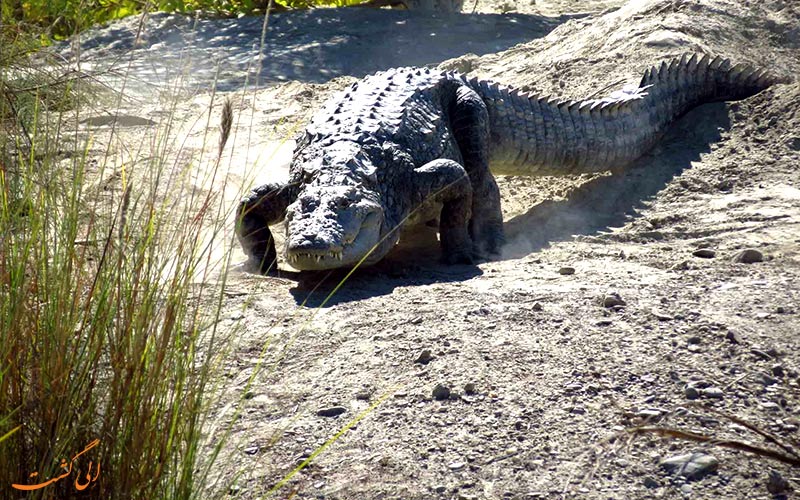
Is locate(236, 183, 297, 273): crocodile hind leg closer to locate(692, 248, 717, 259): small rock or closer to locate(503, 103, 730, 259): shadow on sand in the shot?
A: locate(503, 103, 730, 259): shadow on sand

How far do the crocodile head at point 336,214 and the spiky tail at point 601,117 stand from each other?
5.20 ft

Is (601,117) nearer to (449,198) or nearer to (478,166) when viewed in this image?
(478,166)

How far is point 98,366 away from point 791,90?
221 inches

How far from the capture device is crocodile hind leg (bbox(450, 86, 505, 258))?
586cm

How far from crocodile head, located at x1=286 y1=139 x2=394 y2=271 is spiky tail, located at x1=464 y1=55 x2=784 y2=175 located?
1.59 m

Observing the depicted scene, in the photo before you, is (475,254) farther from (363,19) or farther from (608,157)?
(363,19)

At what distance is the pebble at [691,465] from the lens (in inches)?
106

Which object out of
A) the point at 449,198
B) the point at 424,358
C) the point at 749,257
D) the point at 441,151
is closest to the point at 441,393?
the point at 424,358

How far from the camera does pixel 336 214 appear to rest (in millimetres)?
4918

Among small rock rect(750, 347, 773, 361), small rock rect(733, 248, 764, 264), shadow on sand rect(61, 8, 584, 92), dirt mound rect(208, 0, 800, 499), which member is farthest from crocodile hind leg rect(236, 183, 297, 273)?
shadow on sand rect(61, 8, 584, 92)

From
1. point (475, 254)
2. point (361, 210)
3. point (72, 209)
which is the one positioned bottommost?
point (475, 254)

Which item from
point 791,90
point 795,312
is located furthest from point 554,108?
point 795,312

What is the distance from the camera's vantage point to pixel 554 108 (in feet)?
22.7

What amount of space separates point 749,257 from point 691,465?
205 centimetres
